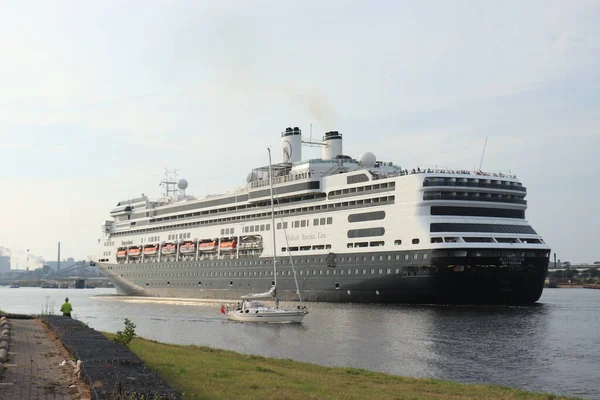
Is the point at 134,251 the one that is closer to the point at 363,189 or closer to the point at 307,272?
the point at 307,272

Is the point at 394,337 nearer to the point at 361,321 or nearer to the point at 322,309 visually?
the point at 361,321

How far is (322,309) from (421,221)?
41.0ft

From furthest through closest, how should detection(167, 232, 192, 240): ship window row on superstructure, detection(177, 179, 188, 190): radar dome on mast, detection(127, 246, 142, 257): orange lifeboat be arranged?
1. detection(177, 179, 188, 190): radar dome on mast
2. detection(127, 246, 142, 257): orange lifeboat
3. detection(167, 232, 192, 240): ship window row on superstructure

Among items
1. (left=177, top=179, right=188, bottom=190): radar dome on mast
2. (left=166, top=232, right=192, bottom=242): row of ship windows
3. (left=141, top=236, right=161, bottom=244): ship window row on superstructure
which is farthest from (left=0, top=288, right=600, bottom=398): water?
(left=177, top=179, right=188, bottom=190): radar dome on mast

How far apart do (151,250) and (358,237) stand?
46.0 meters

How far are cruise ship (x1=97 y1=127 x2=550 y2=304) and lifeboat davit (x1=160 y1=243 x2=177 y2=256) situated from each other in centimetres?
26

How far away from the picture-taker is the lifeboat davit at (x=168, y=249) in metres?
97.7

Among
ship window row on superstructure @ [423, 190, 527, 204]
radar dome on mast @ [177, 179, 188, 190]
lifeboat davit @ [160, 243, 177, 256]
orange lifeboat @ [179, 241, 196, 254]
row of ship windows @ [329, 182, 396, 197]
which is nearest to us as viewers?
ship window row on superstructure @ [423, 190, 527, 204]

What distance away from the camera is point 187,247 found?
310 feet

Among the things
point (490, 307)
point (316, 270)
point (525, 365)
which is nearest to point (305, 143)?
point (316, 270)

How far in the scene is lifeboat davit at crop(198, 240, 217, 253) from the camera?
89.4 metres

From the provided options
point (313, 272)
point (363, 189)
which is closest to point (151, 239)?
point (313, 272)

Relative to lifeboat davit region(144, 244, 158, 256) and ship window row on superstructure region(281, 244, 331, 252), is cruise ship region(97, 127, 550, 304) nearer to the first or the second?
ship window row on superstructure region(281, 244, 331, 252)

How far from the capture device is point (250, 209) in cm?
8494
